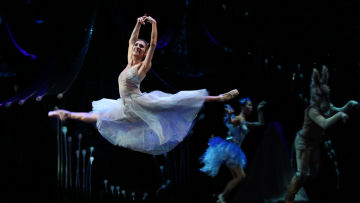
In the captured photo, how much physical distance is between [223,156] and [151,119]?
1.94m

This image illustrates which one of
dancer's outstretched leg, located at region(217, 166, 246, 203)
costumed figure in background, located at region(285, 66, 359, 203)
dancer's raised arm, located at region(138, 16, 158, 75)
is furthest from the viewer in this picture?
dancer's outstretched leg, located at region(217, 166, 246, 203)

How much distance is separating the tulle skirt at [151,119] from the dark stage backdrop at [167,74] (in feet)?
2.38

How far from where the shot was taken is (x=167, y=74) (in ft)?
19.4

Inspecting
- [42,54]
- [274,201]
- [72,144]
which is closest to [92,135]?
[72,144]

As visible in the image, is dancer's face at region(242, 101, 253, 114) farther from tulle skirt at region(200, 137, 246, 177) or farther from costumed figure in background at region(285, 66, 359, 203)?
costumed figure in background at region(285, 66, 359, 203)

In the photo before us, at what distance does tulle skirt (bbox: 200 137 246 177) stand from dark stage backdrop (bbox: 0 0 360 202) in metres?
0.51

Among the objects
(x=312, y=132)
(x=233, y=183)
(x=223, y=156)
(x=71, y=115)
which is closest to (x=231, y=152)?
(x=223, y=156)

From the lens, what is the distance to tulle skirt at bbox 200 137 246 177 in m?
5.68

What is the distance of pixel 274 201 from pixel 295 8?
2.66 metres

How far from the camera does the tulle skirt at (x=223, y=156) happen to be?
568 cm

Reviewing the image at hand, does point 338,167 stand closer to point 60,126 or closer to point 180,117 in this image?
point 180,117

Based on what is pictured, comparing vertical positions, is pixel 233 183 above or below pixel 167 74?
below

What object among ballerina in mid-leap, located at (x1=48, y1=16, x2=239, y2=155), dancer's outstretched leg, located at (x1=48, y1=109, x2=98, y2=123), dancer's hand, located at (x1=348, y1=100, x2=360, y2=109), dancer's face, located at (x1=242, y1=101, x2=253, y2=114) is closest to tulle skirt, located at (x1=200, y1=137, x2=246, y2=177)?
dancer's face, located at (x1=242, y1=101, x2=253, y2=114)

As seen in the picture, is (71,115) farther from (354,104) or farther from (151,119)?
(354,104)
